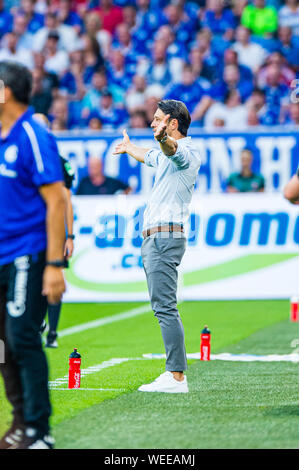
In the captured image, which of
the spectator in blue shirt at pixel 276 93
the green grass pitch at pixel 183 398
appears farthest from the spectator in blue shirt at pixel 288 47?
the green grass pitch at pixel 183 398

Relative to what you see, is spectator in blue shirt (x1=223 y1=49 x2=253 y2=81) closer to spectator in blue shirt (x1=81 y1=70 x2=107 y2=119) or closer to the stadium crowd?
the stadium crowd

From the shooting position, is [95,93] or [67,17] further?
[67,17]

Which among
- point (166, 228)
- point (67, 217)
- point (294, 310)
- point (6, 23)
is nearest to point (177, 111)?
point (166, 228)

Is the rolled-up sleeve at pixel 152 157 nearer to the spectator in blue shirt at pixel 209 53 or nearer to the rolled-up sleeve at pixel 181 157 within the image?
the rolled-up sleeve at pixel 181 157

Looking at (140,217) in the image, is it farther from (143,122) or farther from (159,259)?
(159,259)

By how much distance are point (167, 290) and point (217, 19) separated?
1416 centimetres

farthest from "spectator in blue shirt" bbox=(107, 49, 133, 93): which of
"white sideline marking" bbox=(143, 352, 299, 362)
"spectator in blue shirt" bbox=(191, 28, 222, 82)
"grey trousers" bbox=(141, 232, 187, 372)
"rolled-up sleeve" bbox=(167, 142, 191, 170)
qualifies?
"rolled-up sleeve" bbox=(167, 142, 191, 170)

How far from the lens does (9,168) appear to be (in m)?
5.44

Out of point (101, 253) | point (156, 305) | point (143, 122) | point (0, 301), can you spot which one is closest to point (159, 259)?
point (156, 305)

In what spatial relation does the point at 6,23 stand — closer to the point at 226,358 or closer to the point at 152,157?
the point at 226,358

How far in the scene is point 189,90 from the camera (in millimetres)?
19219

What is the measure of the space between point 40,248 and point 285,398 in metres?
2.89

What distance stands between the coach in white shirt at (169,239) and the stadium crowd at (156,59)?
32.4 ft

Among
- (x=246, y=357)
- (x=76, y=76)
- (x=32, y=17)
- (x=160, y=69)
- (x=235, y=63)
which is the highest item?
(x=32, y=17)
